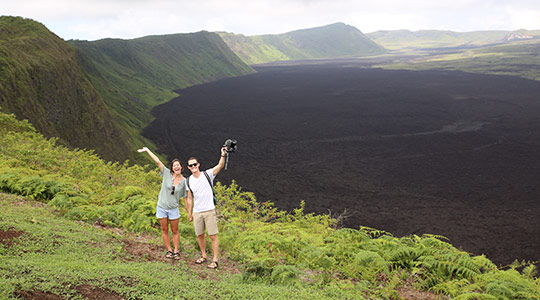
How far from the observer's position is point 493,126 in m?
68.7

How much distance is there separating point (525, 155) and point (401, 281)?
52.7 m

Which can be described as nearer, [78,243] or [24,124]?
[78,243]

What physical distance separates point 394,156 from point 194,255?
156ft

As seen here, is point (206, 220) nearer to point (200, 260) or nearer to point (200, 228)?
point (200, 228)

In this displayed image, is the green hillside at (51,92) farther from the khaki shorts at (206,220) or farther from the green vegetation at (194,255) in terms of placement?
the khaki shorts at (206,220)

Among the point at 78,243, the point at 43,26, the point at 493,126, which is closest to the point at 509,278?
the point at 78,243

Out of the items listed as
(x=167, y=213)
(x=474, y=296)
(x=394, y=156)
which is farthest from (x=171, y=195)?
(x=394, y=156)

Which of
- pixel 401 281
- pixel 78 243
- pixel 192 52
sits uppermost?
Result: pixel 192 52

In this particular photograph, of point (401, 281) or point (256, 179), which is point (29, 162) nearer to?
point (401, 281)

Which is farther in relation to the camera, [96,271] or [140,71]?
[140,71]

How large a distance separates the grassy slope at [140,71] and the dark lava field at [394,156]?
9019 millimetres

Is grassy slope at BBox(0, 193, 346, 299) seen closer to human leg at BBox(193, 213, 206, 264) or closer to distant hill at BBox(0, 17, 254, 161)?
human leg at BBox(193, 213, 206, 264)

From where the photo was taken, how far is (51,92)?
3897cm

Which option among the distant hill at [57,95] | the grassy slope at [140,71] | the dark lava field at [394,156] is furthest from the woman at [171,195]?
the grassy slope at [140,71]
